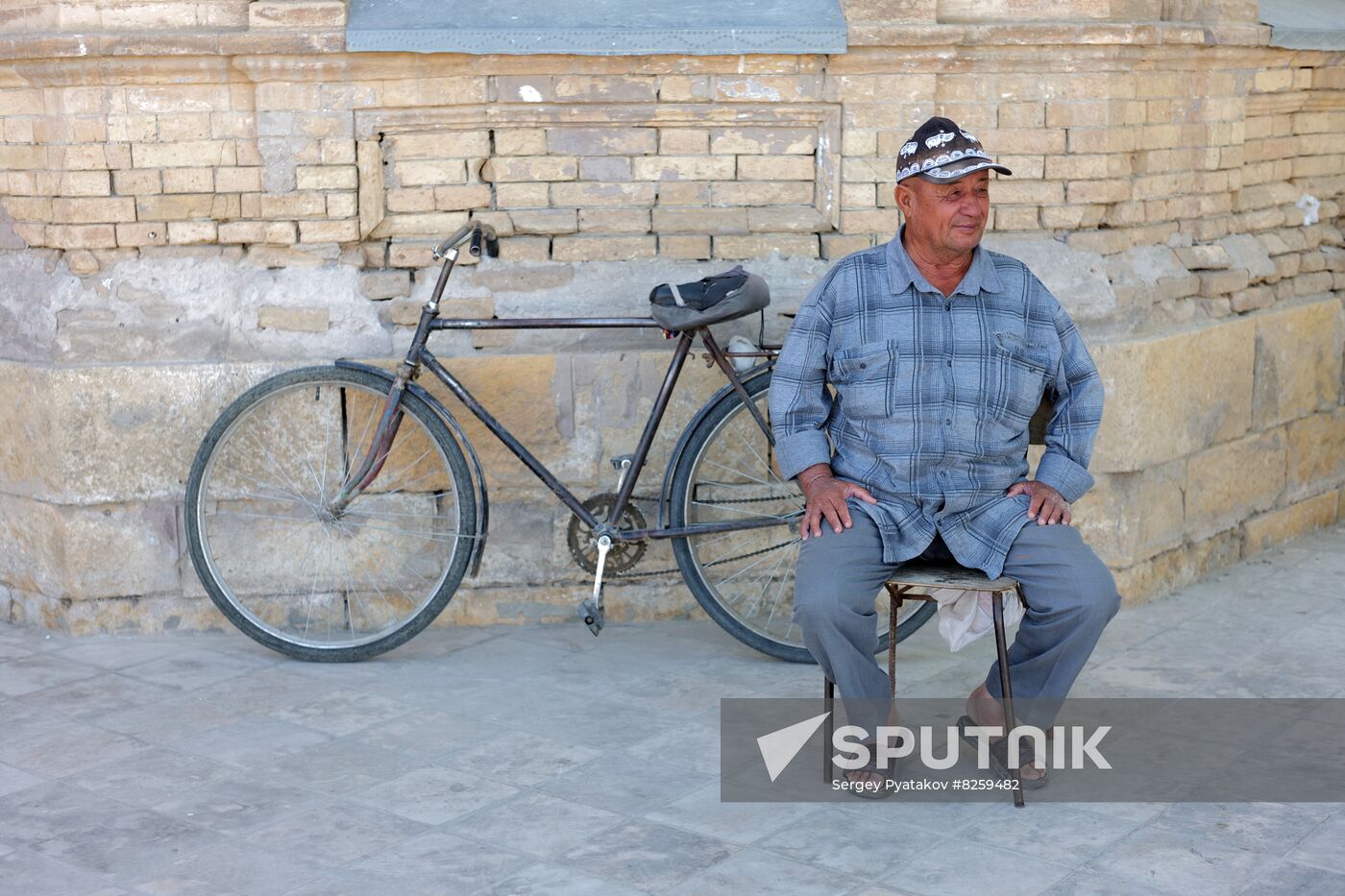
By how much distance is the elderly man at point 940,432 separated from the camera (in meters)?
3.92

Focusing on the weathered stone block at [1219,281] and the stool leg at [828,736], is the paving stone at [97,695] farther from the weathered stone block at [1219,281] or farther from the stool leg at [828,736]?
the weathered stone block at [1219,281]

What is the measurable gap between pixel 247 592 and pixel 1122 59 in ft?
11.5

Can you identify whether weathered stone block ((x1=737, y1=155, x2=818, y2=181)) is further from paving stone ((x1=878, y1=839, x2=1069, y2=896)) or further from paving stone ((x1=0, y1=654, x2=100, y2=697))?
paving stone ((x1=0, y1=654, x2=100, y2=697))

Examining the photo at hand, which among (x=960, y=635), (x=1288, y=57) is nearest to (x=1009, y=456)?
(x=960, y=635)

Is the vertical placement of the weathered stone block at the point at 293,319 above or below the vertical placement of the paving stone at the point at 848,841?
above

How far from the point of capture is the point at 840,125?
5250mm

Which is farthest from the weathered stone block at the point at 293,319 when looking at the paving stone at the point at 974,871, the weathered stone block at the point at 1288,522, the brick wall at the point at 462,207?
the weathered stone block at the point at 1288,522

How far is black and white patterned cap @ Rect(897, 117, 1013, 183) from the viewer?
12.7 feet

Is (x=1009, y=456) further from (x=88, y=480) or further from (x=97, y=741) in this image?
(x=88, y=480)

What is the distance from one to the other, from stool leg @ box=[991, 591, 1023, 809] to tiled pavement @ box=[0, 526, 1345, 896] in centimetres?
5

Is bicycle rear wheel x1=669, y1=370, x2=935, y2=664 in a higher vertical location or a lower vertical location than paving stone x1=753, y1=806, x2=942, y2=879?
higher

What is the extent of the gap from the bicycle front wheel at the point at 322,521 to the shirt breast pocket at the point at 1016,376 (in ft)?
6.18

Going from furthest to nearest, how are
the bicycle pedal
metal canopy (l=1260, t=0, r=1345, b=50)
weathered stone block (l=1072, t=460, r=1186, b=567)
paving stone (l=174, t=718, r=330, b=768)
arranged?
metal canopy (l=1260, t=0, r=1345, b=50) → weathered stone block (l=1072, t=460, r=1186, b=567) → the bicycle pedal → paving stone (l=174, t=718, r=330, b=768)

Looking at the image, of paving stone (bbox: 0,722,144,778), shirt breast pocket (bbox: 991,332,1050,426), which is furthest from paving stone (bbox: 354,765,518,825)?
shirt breast pocket (bbox: 991,332,1050,426)
